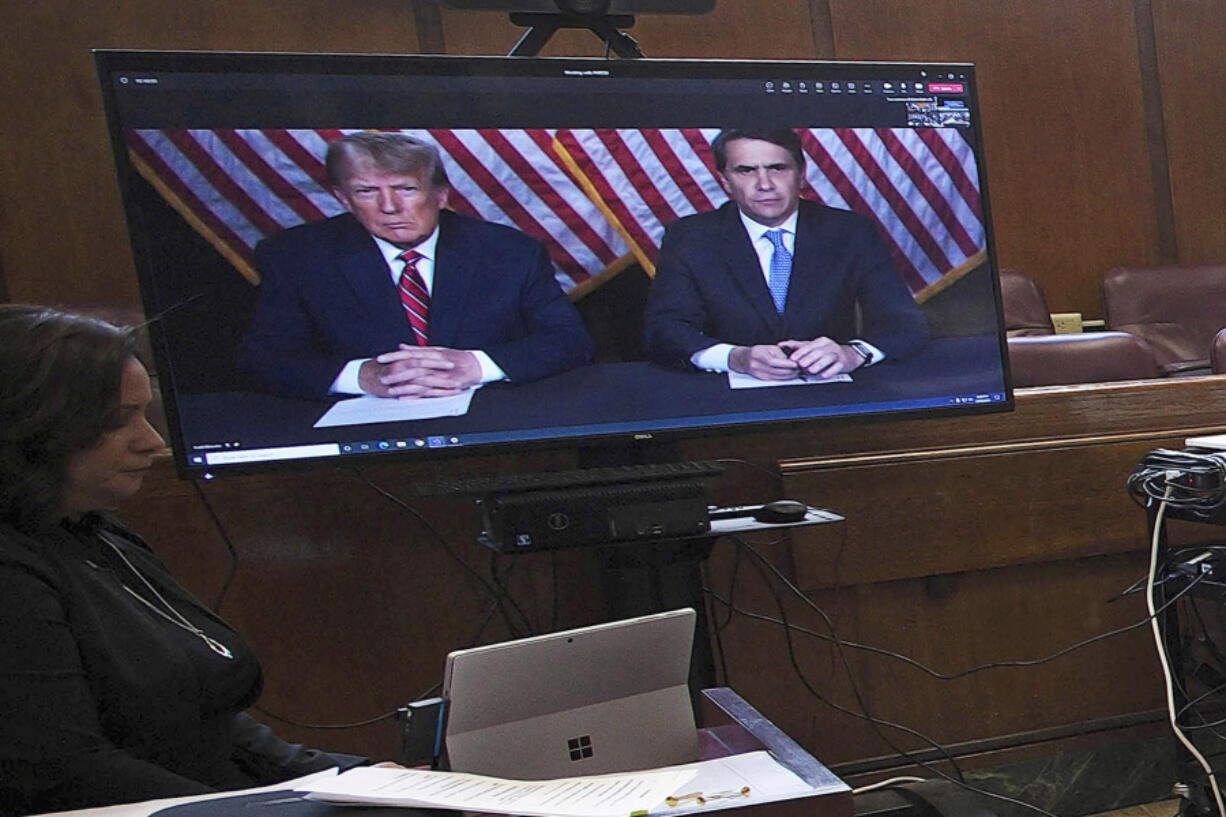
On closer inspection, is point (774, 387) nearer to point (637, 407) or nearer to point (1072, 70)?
point (637, 407)

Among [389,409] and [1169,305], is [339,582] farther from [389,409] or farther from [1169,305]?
[1169,305]

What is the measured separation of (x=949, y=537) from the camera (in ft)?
7.70

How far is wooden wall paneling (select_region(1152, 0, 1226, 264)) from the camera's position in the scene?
18.7 feet

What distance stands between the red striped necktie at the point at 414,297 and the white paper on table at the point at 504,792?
81 cm

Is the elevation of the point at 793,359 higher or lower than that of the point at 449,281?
lower

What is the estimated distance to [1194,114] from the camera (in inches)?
226

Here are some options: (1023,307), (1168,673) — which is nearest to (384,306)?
(1168,673)

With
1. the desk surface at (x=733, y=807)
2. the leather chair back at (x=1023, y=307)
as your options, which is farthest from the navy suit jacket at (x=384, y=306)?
the leather chair back at (x=1023, y=307)

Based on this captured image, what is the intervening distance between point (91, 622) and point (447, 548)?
760mm

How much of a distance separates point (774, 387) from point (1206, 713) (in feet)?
3.96

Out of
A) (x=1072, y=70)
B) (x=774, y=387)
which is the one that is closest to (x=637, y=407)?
(x=774, y=387)

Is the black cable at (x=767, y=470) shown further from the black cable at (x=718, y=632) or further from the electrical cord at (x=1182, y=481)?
the electrical cord at (x=1182, y=481)

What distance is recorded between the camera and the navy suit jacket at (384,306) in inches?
74.4

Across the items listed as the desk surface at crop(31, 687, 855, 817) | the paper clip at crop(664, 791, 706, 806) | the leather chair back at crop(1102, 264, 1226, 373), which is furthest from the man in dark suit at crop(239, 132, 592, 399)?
the leather chair back at crop(1102, 264, 1226, 373)
